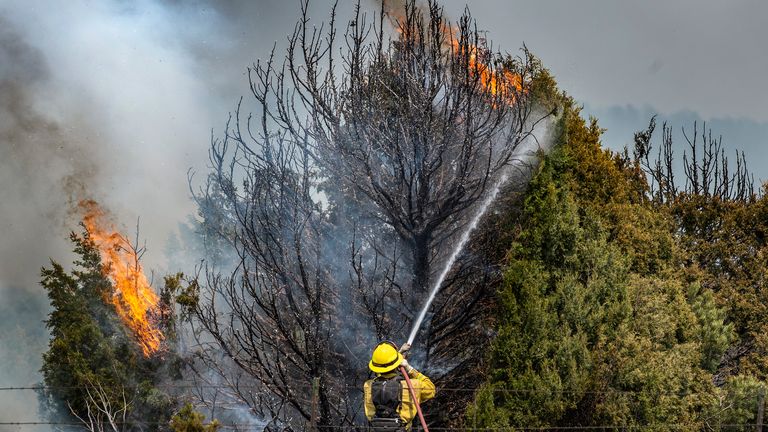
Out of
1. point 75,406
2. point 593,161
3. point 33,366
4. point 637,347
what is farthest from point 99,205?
point 637,347

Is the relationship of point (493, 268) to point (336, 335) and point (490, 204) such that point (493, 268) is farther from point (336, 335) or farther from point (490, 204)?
point (336, 335)

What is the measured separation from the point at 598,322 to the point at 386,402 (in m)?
5.05

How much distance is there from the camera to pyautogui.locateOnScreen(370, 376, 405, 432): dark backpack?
27.4 ft

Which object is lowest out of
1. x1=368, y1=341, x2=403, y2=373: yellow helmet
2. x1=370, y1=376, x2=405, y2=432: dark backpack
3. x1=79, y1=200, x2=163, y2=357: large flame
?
x1=370, y1=376, x2=405, y2=432: dark backpack

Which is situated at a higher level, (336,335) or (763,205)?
(763,205)

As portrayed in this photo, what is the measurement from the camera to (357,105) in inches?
516

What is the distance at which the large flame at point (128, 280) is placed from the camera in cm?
2072

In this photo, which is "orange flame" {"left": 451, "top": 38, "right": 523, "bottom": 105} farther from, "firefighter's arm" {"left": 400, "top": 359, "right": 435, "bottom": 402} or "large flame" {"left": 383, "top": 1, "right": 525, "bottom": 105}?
"firefighter's arm" {"left": 400, "top": 359, "right": 435, "bottom": 402}

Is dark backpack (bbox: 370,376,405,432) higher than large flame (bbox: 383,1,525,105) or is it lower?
lower

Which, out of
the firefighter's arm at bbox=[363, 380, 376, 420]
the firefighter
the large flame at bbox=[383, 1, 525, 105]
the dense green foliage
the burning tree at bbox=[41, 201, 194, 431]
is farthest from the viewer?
the burning tree at bbox=[41, 201, 194, 431]

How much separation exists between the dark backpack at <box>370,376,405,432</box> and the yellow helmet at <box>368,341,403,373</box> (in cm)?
25

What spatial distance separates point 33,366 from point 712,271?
62.5 feet

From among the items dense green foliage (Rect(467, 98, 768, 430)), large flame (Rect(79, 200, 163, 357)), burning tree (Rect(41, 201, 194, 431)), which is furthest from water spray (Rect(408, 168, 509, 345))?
large flame (Rect(79, 200, 163, 357))

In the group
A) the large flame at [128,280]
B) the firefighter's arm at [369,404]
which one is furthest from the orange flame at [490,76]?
the large flame at [128,280]
